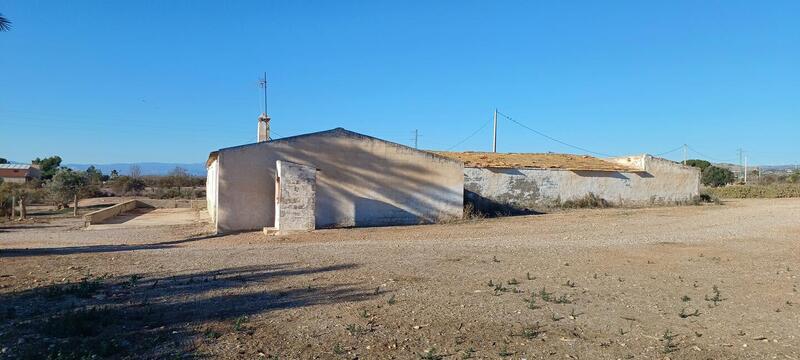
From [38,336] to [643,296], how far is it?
720 cm

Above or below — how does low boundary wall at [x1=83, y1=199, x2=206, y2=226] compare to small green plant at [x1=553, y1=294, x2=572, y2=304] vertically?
above

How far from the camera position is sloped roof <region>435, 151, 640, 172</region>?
27438mm

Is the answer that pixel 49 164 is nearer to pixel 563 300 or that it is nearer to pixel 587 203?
pixel 587 203

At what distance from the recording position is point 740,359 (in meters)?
5.80

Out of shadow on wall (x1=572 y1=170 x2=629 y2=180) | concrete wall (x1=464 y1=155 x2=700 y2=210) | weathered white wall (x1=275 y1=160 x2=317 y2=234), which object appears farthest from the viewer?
shadow on wall (x1=572 y1=170 x2=629 y2=180)

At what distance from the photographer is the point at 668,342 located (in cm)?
622

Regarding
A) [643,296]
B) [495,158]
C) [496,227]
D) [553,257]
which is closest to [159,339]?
[643,296]

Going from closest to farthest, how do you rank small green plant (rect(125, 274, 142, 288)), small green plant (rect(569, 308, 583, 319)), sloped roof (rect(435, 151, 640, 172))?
small green plant (rect(569, 308, 583, 319)), small green plant (rect(125, 274, 142, 288)), sloped roof (rect(435, 151, 640, 172))

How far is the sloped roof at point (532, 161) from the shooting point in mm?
27438

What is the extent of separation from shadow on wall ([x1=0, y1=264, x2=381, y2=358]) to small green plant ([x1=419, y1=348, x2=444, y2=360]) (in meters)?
1.94

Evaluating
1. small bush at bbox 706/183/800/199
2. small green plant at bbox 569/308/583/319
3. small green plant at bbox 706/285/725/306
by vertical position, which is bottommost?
small green plant at bbox 569/308/583/319

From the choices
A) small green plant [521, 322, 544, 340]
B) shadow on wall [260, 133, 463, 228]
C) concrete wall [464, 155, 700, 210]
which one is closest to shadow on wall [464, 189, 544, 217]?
concrete wall [464, 155, 700, 210]

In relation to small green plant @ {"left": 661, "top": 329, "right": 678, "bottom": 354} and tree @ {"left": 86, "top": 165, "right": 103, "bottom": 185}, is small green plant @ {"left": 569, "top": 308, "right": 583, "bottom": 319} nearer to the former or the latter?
small green plant @ {"left": 661, "top": 329, "right": 678, "bottom": 354}

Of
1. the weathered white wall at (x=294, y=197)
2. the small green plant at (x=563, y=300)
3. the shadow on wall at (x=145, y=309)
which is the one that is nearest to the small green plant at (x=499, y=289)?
the small green plant at (x=563, y=300)
